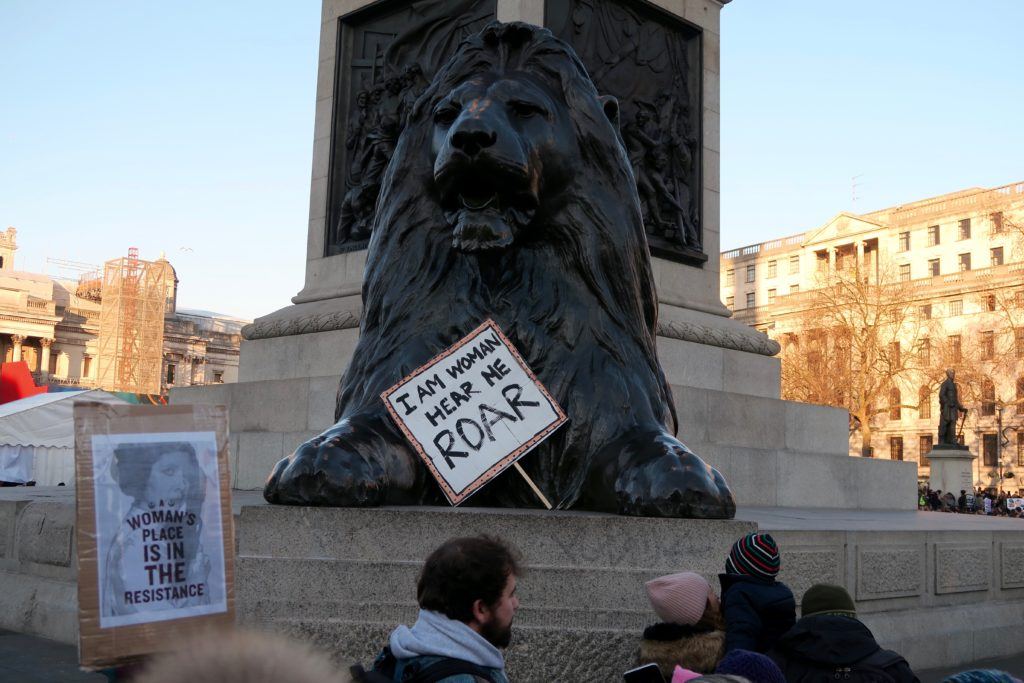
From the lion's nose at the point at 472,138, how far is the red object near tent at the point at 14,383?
22.4 meters

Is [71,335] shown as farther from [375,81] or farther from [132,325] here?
[375,81]

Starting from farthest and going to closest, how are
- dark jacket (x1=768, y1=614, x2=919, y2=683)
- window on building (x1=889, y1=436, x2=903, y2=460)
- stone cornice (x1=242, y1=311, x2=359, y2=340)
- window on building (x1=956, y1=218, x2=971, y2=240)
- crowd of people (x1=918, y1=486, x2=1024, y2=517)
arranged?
window on building (x1=889, y1=436, x2=903, y2=460), window on building (x1=956, y1=218, x2=971, y2=240), crowd of people (x1=918, y1=486, x2=1024, y2=517), stone cornice (x1=242, y1=311, x2=359, y2=340), dark jacket (x1=768, y1=614, x2=919, y2=683)

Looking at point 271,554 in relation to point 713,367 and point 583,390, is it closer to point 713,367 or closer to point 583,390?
point 583,390

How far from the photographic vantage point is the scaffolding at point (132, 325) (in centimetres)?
6800

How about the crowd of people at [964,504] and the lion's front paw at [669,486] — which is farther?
the crowd of people at [964,504]

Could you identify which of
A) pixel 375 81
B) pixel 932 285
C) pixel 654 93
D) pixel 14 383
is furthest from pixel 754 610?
pixel 932 285

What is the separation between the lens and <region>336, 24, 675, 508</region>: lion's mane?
4141 mm

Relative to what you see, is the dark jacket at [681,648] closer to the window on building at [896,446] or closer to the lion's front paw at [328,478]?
the lion's front paw at [328,478]

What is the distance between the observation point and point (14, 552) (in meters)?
5.36

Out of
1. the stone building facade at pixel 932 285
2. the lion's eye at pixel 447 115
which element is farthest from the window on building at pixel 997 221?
the lion's eye at pixel 447 115

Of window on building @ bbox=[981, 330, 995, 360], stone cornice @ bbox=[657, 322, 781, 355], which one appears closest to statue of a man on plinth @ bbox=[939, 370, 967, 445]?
window on building @ bbox=[981, 330, 995, 360]

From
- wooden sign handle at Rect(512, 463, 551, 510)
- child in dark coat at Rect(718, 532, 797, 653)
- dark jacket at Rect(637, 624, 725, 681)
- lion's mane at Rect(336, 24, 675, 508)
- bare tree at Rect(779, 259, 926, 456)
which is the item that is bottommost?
dark jacket at Rect(637, 624, 725, 681)

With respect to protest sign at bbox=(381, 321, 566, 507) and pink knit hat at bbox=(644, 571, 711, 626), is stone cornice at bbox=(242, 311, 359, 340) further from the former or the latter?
pink knit hat at bbox=(644, 571, 711, 626)

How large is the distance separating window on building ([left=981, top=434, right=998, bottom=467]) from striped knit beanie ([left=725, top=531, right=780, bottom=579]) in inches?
2242
